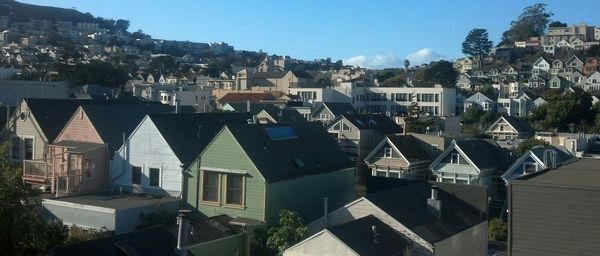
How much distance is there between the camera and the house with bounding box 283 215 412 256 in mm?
18375

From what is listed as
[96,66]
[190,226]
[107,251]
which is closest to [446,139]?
[190,226]

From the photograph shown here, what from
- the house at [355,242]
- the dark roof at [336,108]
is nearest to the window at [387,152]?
the house at [355,242]

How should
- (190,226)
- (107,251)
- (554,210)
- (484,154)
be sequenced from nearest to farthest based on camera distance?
(554,210)
(107,251)
(190,226)
(484,154)

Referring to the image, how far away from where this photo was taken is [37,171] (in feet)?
92.7

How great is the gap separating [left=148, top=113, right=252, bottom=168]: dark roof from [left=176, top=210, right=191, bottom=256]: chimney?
24.0 ft

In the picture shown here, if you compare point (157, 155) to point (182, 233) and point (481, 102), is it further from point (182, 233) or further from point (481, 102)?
point (481, 102)

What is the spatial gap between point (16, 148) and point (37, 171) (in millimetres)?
3224

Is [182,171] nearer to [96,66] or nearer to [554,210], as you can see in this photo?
[554,210]

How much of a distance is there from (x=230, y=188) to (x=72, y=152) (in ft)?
23.4

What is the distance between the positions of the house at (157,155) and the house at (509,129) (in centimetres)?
5033

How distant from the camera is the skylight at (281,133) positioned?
2555cm

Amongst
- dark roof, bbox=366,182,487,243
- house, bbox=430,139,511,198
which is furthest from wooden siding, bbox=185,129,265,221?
house, bbox=430,139,511,198

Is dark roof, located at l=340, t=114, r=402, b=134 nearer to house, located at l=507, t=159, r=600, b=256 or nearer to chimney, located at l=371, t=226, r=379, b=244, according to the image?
chimney, located at l=371, t=226, r=379, b=244

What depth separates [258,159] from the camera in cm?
2361
